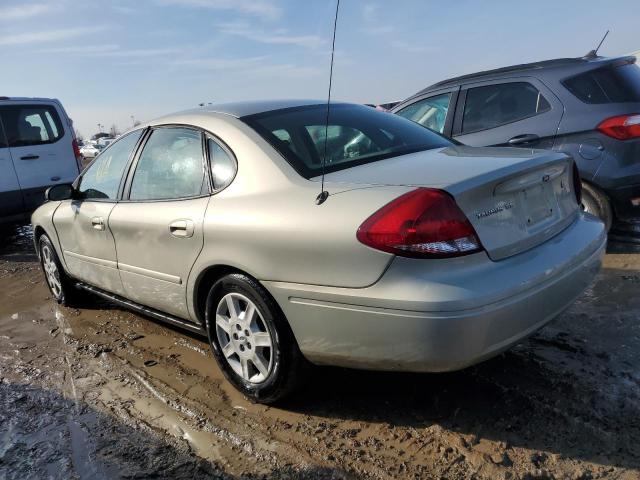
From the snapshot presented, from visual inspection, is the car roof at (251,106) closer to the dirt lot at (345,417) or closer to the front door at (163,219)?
the front door at (163,219)

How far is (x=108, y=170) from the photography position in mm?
4098

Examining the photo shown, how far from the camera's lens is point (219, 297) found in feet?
9.75

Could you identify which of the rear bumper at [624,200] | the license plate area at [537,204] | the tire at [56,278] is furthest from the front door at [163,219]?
the rear bumper at [624,200]

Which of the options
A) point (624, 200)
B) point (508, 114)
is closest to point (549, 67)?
point (508, 114)

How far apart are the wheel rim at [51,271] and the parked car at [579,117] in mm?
4046

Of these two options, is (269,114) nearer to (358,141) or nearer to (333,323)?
(358,141)

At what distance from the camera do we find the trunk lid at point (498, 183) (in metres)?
2.32

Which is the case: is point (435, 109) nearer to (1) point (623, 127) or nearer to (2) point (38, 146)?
(1) point (623, 127)

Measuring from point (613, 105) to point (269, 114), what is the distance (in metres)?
3.19

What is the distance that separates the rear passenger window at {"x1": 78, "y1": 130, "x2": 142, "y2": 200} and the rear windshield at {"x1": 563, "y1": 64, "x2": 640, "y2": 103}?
3.74 metres

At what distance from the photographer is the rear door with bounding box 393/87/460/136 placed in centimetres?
579

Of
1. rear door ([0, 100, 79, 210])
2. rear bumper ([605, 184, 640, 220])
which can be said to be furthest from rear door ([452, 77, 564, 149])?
rear door ([0, 100, 79, 210])

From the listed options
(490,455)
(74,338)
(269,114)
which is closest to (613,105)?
(269,114)

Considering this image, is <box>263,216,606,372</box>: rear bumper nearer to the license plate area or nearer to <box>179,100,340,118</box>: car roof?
the license plate area
